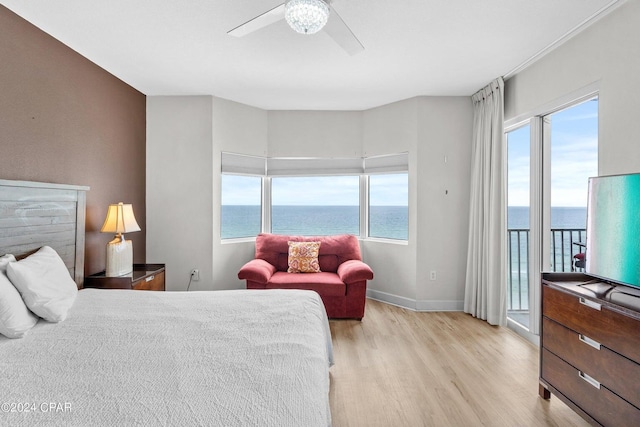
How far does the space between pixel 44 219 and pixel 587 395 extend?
12.1 feet

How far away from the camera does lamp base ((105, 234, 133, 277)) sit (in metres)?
2.98

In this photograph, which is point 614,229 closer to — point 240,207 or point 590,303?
point 590,303

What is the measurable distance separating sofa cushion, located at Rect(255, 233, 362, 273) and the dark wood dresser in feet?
7.61

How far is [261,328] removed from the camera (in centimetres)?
172

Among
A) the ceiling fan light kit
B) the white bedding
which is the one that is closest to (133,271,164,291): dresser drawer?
the white bedding

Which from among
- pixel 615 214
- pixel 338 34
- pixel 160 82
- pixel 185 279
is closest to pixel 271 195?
pixel 185 279

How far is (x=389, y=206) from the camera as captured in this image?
4629 millimetres

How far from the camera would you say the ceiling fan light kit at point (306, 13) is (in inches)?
69.8

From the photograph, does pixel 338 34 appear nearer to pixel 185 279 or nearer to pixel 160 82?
pixel 160 82

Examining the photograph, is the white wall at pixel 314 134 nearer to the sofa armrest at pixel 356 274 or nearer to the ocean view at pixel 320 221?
the ocean view at pixel 320 221

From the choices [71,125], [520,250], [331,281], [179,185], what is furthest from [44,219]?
[520,250]

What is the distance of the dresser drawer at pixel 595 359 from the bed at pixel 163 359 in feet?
4.79

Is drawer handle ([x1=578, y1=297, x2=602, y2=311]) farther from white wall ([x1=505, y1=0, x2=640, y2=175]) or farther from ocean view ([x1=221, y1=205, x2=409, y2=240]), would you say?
ocean view ([x1=221, y1=205, x2=409, y2=240])

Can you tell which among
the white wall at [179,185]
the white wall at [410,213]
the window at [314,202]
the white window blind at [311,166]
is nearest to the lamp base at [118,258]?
the white wall at [179,185]
